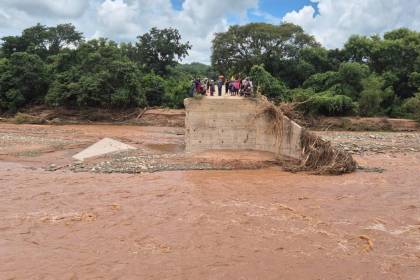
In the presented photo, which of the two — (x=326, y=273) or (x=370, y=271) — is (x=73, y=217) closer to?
(x=326, y=273)

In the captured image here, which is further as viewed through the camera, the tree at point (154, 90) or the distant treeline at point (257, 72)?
the tree at point (154, 90)

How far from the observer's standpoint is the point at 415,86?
171 ft

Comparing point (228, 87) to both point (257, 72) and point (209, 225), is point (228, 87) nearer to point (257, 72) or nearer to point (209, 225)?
point (209, 225)

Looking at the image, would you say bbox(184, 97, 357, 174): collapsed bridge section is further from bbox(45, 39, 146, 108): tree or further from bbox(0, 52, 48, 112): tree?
bbox(0, 52, 48, 112): tree

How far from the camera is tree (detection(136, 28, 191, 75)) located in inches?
2457

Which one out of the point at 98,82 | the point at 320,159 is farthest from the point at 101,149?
the point at 98,82

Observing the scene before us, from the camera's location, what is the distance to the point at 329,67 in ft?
189

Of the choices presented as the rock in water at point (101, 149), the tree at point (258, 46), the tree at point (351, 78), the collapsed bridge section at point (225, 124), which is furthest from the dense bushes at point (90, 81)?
the collapsed bridge section at point (225, 124)

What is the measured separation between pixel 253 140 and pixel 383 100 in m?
31.0

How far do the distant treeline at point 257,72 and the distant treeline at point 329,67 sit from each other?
0.11m

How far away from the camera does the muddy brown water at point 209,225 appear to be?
11367 mm

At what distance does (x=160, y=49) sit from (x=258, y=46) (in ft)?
45.9

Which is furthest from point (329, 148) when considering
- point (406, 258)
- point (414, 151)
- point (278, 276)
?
point (278, 276)

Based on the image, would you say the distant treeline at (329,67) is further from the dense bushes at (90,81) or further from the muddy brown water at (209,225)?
the muddy brown water at (209,225)
